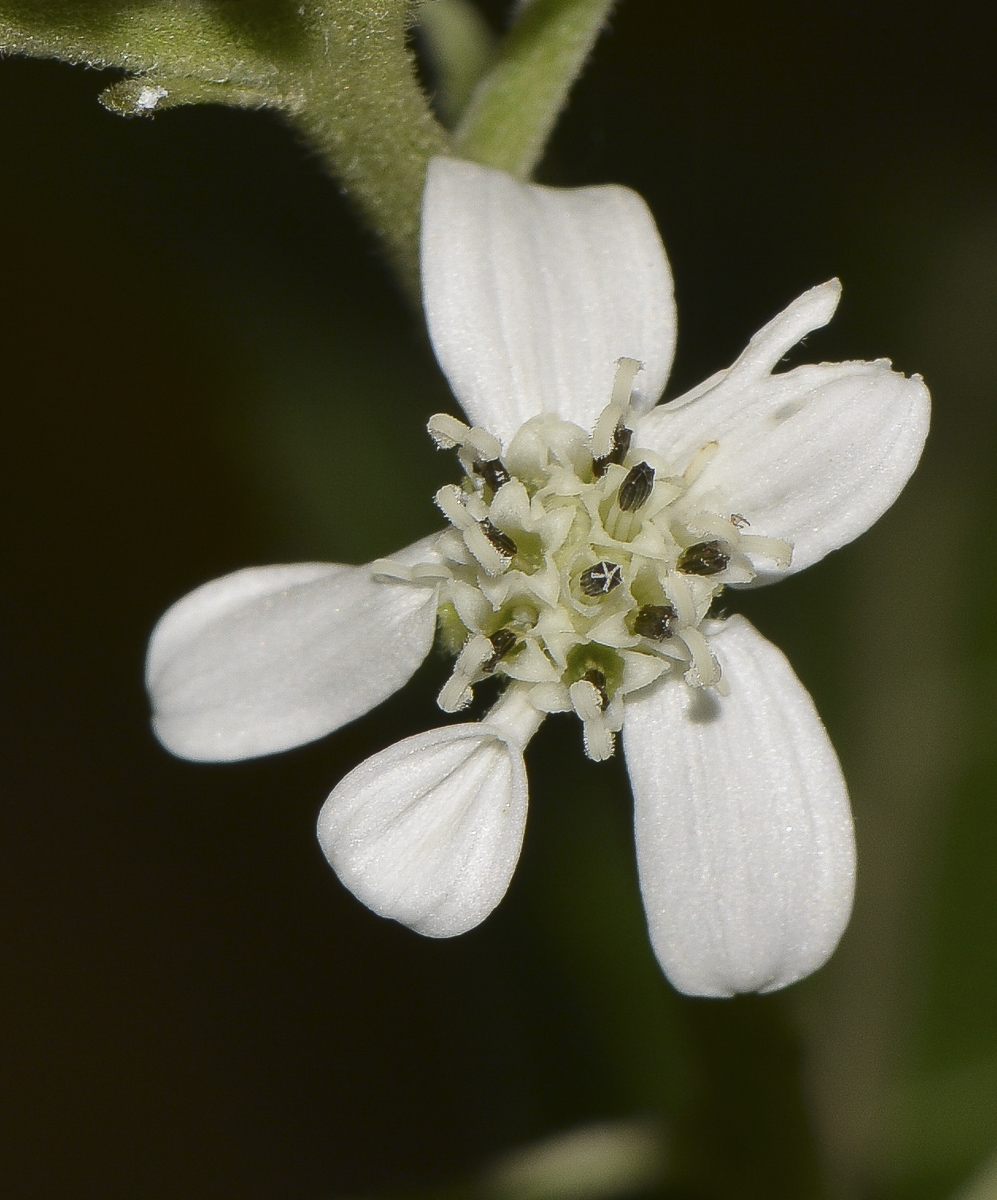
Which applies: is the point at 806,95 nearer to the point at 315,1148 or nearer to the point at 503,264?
the point at 503,264

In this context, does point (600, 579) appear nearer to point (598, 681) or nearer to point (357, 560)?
point (598, 681)

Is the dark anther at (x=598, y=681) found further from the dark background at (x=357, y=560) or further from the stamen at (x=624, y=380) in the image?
the dark background at (x=357, y=560)

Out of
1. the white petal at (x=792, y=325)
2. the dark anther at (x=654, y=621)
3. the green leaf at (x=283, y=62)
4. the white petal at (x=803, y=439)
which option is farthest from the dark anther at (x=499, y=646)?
the green leaf at (x=283, y=62)

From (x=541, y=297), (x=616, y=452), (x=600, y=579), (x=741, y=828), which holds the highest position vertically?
(x=541, y=297)

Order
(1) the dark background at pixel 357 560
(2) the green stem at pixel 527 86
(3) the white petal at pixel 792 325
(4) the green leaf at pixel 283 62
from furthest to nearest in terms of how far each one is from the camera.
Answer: (1) the dark background at pixel 357 560 < (2) the green stem at pixel 527 86 < (3) the white petal at pixel 792 325 < (4) the green leaf at pixel 283 62

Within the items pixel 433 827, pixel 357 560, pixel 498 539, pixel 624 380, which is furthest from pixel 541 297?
pixel 357 560

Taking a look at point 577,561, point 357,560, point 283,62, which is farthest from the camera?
point 357,560

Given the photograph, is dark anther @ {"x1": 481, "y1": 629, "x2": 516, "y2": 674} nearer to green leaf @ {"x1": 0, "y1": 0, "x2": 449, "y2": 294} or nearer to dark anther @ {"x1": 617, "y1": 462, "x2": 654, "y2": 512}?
dark anther @ {"x1": 617, "y1": 462, "x2": 654, "y2": 512}
